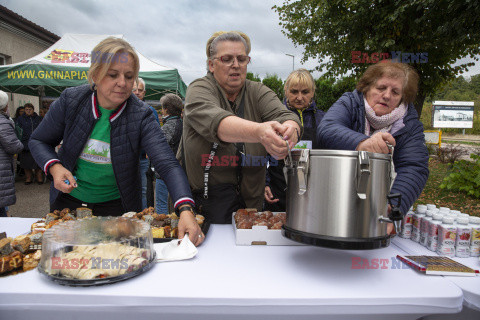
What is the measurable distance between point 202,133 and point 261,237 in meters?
0.56

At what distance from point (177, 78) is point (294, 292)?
5.73 m

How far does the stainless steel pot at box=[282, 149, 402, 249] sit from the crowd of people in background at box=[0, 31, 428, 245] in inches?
14.5

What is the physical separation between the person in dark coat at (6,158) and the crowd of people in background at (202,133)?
2.00 m

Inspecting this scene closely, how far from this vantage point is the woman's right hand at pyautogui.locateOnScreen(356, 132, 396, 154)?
1.32m

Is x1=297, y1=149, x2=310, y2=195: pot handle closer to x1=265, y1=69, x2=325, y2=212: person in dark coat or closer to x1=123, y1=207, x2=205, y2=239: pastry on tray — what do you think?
x1=123, y1=207, x2=205, y2=239: pastry on tray

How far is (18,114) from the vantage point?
7824mm

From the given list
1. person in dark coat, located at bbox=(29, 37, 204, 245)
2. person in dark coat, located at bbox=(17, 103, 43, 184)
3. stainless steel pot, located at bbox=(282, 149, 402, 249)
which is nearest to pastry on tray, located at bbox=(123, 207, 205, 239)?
person in dark coat, located at bbox=(29, 37, 204, 245)

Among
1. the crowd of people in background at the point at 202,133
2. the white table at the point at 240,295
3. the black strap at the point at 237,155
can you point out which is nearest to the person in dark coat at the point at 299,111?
the crowd of people in background at the point at 202,133

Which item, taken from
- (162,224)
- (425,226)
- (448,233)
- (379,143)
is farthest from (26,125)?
(448,233)

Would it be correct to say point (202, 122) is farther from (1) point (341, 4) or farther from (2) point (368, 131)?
(1) point (341, 4)

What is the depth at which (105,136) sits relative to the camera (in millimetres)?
1795

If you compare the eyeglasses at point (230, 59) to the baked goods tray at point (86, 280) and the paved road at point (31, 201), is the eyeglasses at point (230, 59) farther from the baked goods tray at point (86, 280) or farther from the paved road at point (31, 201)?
the paved road at point (31, 201)

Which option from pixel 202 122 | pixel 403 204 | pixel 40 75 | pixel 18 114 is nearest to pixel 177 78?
pixel 40 75

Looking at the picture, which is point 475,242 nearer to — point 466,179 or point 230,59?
point 230,59
